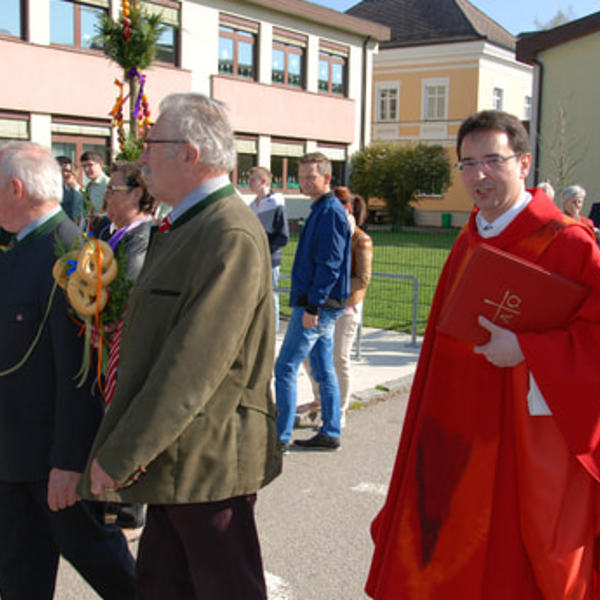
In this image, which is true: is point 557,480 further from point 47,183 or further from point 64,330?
point 47,183

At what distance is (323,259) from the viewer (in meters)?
5.20

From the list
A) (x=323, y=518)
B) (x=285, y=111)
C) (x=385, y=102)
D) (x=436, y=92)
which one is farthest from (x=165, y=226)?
(x=385, y=102)

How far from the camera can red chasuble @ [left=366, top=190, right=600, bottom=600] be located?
242 cm

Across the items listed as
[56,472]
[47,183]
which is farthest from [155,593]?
[47,183]

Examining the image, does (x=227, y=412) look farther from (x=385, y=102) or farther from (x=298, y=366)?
(x=385, y=102)

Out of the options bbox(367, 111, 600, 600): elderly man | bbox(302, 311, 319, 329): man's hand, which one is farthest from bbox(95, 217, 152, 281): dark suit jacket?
bbox(367, 111, 600, 600): elderly man

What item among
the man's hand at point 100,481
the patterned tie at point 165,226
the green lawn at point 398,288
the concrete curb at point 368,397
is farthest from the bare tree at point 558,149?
the man's hand at point 100,481

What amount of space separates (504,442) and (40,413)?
1636 millimetres

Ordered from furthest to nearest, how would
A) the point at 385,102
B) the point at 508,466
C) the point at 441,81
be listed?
the point at 385,102 → the point at 441,81 → the point at 508,466

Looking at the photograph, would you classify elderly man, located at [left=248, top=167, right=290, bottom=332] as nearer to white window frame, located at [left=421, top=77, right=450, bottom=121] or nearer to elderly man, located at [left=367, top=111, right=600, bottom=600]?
elderly man, located at [left=367, top=111, right=600, bottom=600]

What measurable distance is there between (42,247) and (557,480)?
1.96m

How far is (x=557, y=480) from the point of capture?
2.45 metres

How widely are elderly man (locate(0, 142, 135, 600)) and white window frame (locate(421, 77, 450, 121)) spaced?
3572cm

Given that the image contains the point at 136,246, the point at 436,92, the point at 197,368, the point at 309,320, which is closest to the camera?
the point at 197,368
